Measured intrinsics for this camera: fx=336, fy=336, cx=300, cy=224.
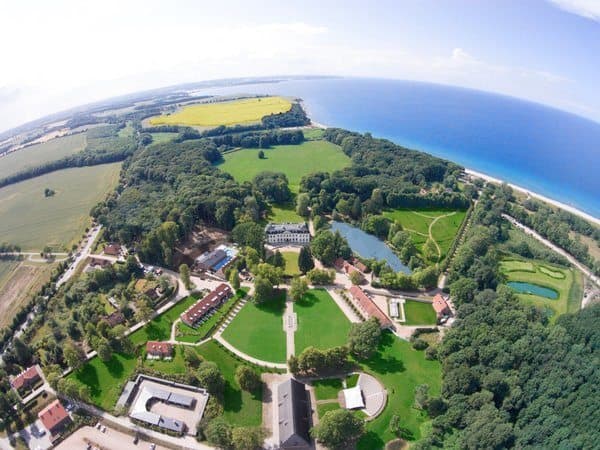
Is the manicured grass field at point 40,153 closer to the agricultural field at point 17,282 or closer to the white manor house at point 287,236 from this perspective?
the agricultural field at point 17,282

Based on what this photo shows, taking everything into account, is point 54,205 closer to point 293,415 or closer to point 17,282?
point 17,282

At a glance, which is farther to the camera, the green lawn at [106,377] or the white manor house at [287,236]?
the white manor house at [287,236]

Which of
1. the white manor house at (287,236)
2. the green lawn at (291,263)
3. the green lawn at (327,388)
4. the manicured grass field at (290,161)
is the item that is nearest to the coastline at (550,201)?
the manicured grass field at (290,161)

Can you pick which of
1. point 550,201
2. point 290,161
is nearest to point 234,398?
point 290,161

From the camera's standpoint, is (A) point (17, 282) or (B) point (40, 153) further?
(B) point (40, 153)

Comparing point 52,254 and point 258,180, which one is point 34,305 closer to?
point 52,254

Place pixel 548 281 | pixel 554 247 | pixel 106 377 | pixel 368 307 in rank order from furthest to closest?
1. pixel 554 247
2. pixel 548 281
3. pixel 368 307
4. pixel 106 377

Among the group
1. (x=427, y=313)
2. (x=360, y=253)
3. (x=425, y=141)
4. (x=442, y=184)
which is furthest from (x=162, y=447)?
(x=425, y=141)
